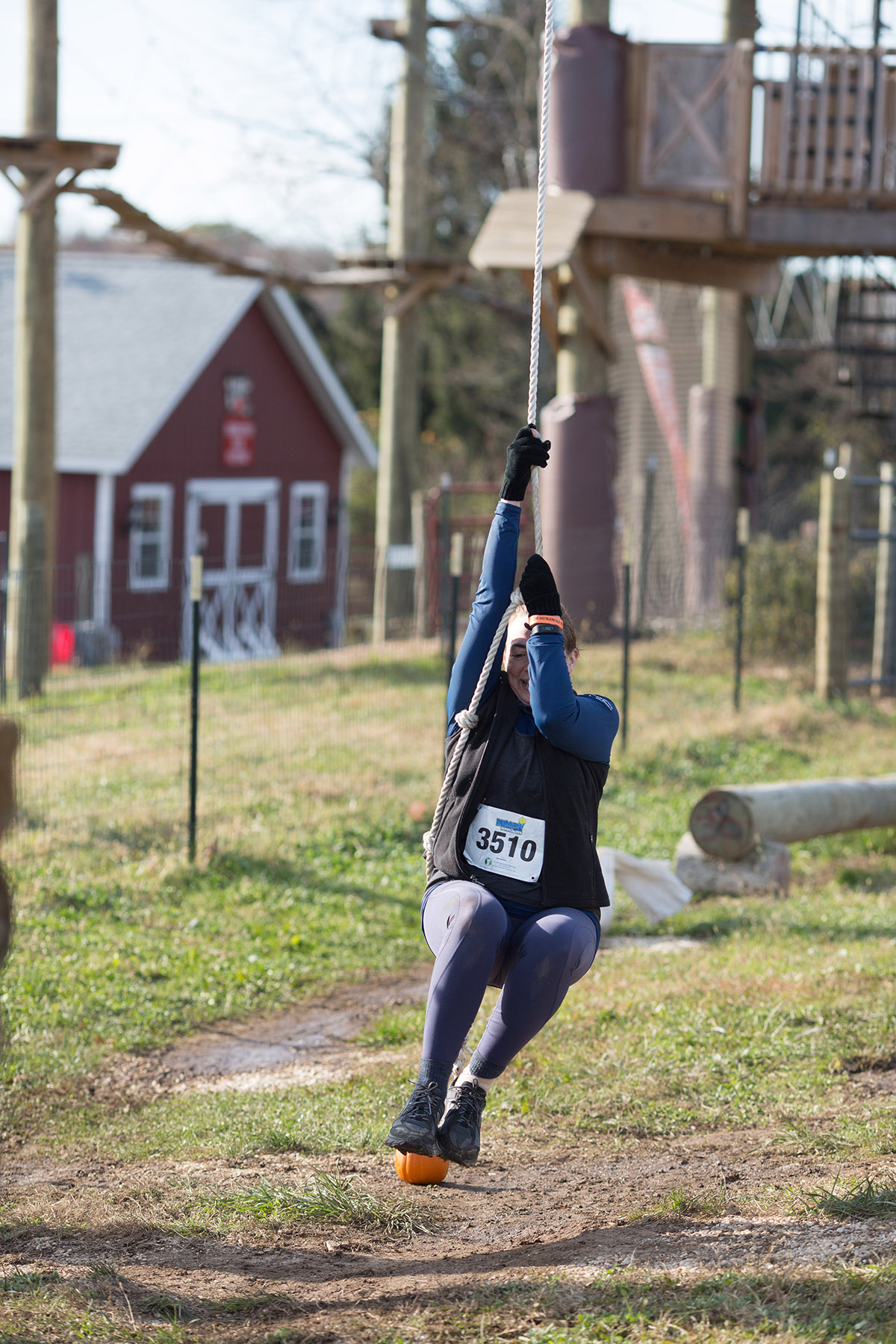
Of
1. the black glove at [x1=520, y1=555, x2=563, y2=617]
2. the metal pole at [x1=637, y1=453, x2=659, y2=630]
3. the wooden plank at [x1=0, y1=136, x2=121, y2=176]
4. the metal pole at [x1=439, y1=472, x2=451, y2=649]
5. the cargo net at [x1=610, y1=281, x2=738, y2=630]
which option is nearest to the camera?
the black glove at [x1=520, y1=555, x2=563, y2=617]

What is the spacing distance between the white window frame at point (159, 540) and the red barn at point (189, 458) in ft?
0.09

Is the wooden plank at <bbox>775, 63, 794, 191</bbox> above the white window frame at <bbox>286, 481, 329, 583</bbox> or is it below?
above

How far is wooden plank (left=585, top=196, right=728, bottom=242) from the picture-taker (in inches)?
530

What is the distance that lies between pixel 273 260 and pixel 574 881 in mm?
33040

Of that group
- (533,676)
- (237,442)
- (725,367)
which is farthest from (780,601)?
(237,442)

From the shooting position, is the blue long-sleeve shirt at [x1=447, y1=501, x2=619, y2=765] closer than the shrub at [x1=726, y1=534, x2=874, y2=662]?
Yes

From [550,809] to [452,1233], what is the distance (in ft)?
3.75

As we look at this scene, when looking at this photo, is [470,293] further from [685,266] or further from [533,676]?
[533,676]

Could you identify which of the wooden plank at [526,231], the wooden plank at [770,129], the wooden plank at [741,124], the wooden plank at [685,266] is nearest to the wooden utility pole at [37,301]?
the wooden plank at [526,231]

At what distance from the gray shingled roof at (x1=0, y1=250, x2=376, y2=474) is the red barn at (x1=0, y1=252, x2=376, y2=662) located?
35mm

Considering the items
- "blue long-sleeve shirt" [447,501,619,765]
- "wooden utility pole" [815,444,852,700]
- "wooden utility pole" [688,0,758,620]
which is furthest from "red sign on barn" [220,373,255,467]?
"blue long-sleeve shirt" [447,501,619,765]

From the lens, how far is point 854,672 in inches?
586

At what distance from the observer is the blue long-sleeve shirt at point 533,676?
396cm

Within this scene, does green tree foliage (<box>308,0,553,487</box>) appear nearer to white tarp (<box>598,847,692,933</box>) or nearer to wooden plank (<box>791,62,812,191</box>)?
wooden plank (<box>791,62,812,191</box>)
